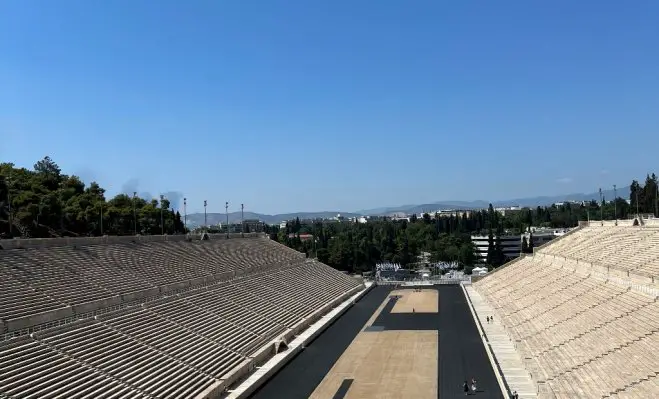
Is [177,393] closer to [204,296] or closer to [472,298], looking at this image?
[204,296]

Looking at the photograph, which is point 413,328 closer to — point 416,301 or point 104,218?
point 416,301

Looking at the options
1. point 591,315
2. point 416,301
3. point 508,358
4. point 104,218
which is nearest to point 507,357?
point 508,358

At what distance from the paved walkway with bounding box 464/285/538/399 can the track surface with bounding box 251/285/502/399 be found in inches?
26.4

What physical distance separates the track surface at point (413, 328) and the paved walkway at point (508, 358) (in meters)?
0.67

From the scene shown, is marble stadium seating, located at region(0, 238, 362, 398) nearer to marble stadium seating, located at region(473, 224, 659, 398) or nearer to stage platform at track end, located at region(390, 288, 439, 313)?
stage platform at track end, located at region(390, 288, 439, 313)

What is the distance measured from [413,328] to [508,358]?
972 centimetres

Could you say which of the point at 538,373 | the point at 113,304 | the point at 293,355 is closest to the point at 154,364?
the point at 113,304

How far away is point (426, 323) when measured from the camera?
132 feet

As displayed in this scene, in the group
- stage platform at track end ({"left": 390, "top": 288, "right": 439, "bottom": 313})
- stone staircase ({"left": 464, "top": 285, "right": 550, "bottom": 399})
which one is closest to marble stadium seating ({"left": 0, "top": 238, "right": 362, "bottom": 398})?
stage platform at track end ({"left": 390, "top": 288, "right": 439, "bottom": 313})

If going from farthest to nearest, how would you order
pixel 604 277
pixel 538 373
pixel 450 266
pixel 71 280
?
pixel 450 266, pixel 604 277, pixel 71 280, pixel 538 373

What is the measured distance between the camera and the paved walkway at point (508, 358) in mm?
24531

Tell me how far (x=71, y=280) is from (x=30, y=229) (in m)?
28.2

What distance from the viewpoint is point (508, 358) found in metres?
29.5

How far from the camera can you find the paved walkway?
2453 centimetres
